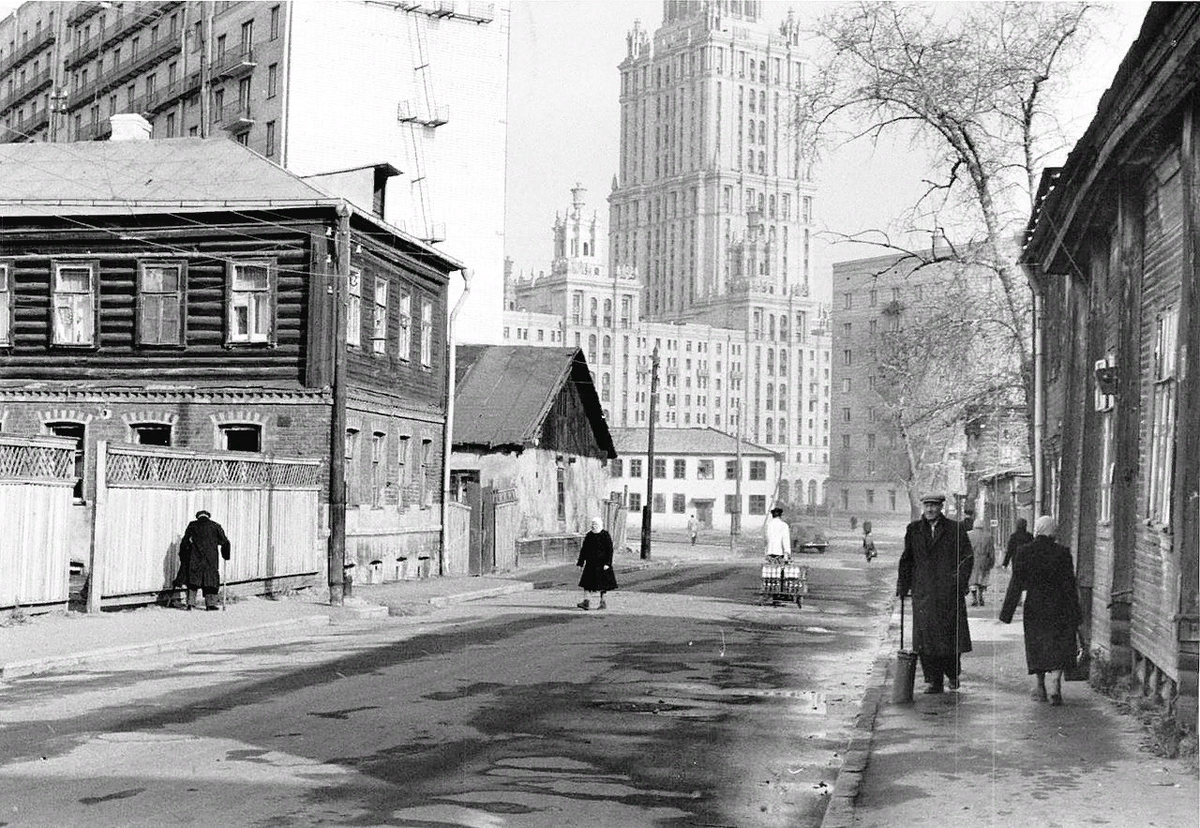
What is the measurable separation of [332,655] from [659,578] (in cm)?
2359

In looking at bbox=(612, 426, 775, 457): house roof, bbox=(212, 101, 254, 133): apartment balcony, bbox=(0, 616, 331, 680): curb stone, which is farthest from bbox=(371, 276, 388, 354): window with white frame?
bbox=(612, 426, 775, 457): house roof

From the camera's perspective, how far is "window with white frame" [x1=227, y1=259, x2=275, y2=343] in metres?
29.7

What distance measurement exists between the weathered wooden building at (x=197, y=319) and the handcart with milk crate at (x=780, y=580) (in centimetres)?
818

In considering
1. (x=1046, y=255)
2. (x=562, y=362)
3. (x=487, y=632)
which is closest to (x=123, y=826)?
Answer: (x=487, y=632)

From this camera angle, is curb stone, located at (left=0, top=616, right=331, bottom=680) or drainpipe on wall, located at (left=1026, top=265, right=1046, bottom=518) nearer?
curb stone, located at (left=0, top=616, right=331, bottom=680)

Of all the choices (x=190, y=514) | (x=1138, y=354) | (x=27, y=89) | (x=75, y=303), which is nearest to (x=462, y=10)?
(x=75, y=303)

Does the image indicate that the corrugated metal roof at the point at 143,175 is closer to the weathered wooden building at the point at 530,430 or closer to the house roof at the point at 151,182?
the house roof at the point at 151,182

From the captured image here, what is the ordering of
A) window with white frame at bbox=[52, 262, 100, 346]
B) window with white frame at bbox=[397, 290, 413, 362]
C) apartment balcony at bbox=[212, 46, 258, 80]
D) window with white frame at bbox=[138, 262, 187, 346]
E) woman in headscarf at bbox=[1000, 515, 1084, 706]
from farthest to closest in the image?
apartment balcony at bbox=[212, 46, 258, 80], window with white frame at bbox=[397, 290, 413, 362], window with white frame at bbox=[52, 262, 100, 346], window with white frame at bbox=[138, 262, 187, 346], woman in headscarf at bbox=[1000, 515, 1084, 706]

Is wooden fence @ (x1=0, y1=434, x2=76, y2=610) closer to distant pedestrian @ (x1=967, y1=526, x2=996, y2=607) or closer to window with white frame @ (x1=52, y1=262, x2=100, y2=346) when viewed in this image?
window with white frame @ (x1=52, y1=262, x2=100, y2=346)

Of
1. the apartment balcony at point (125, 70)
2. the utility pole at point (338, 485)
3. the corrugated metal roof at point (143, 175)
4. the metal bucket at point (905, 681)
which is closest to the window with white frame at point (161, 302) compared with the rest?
the corrugated metal roof at point (143, 175)

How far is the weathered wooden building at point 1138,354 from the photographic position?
10422 mm

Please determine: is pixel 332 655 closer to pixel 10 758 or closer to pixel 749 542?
pixel 10 758

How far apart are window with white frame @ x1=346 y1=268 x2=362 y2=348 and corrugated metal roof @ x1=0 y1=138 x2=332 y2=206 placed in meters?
1.94

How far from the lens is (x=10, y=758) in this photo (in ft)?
31.5
